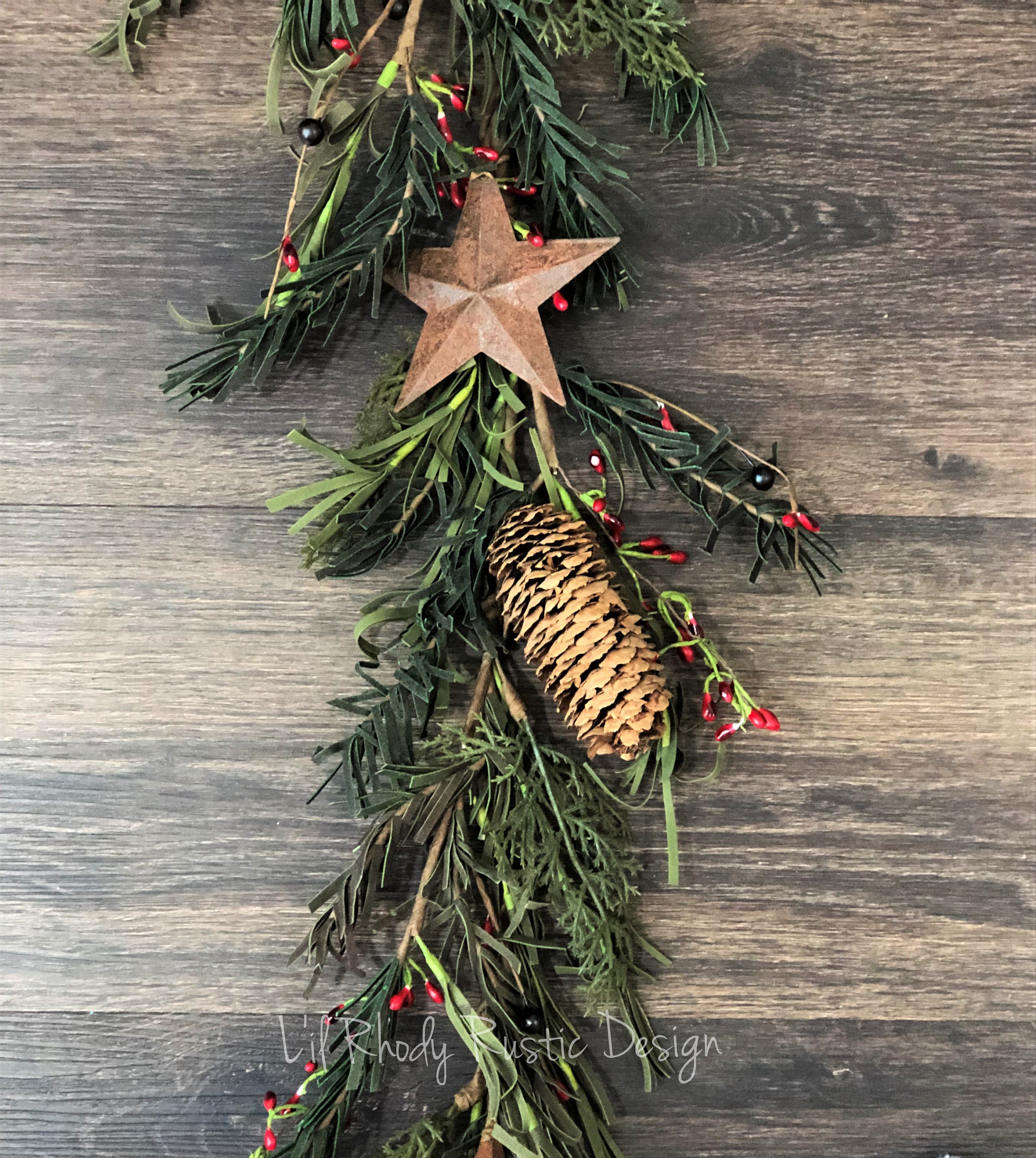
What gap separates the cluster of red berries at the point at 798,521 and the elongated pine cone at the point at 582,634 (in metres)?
0.14

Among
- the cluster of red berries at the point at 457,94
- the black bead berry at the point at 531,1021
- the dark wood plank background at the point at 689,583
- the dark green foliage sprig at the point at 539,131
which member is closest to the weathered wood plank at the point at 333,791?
the dark wood plank background at the point at 689,583

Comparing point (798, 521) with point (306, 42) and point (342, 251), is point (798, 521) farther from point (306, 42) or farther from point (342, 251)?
point (306, 42)

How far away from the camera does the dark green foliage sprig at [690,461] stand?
0.68 m

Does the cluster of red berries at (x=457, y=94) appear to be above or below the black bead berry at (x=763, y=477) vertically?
above

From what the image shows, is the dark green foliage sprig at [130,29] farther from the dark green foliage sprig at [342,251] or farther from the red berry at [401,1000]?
the red berry at [401,1000]

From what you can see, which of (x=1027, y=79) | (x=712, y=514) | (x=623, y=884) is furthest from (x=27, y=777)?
(x=1027, y=79)

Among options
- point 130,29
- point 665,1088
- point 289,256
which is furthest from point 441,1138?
point 130,29

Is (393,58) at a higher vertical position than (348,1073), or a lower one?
higher

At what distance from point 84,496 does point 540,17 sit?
53 cm

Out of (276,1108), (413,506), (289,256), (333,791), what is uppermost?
(289,256)

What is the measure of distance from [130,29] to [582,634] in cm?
60

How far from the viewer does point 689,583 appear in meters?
0.74

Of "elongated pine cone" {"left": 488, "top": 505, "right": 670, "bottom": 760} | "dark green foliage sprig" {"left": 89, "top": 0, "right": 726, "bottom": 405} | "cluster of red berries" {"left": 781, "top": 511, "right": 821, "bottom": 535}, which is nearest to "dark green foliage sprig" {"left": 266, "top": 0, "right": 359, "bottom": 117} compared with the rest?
"dark green foliage sprig" {"left": 89, "top": 0, "right": 726, "bottom": 405}

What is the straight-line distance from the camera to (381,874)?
2.29 feet
